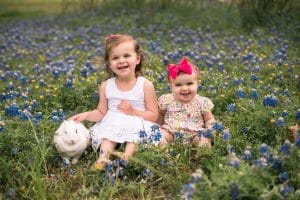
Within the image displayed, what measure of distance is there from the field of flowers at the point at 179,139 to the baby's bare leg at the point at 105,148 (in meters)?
0.12

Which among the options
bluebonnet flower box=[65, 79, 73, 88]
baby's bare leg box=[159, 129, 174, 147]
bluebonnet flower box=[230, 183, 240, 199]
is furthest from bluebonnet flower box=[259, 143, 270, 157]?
bluebonnet flower box=[65, 79, 73, 88]

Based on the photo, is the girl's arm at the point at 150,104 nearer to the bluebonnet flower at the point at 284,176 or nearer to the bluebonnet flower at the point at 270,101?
the bluebonnet flower at the point at 270,101

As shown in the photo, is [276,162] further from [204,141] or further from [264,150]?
[204,141]

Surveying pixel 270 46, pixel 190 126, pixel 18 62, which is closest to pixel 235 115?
pixel 190 126

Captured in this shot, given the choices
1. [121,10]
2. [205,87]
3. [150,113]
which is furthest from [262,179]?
[121,10]

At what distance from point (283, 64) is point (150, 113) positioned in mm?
2461

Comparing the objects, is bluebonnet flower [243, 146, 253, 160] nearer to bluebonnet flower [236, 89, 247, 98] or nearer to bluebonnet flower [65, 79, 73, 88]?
bluebonnet flower [236, 89, 247, 98]

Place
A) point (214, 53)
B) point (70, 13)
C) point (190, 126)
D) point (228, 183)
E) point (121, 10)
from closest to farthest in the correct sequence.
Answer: point (228, 183) → point (190, 126) → point (214, 53) → point (121, 10) → point (70, 13)

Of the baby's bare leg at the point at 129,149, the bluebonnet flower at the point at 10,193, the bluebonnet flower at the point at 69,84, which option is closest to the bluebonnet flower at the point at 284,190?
the baby's bare leg at the point at 129,149

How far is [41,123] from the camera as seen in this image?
4.20 m

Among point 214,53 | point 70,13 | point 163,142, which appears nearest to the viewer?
point 163,142

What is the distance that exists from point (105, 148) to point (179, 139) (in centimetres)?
61

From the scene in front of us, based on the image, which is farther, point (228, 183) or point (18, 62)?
point (18, 62)

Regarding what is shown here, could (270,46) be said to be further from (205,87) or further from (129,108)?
(129,108)
